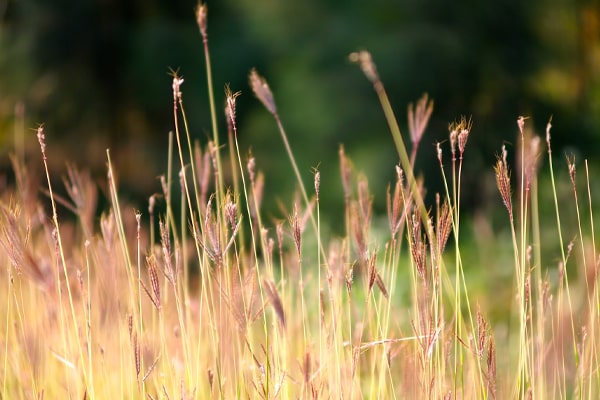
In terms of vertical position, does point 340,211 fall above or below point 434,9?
below

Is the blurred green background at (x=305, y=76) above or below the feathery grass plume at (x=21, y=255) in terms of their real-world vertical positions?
above

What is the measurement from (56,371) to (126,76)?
4133 mm

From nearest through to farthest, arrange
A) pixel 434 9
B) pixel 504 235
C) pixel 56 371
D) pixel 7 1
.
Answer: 1. pixel 56 371
2. pixel 504 235
3. pixel 434 9
4. pixel 7 1

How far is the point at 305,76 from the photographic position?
530cm

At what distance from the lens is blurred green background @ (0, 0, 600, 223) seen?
4926 millimetres

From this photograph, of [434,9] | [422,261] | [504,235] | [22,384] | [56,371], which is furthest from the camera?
[434,9]

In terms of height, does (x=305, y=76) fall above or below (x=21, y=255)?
above

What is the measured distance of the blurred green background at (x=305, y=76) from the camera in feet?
16.2

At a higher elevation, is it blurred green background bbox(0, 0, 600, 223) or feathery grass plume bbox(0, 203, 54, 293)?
blurred green background bbox(0, 0, 600, 223)

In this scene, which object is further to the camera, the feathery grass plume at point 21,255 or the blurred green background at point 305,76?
the blurred green background at point 305,76

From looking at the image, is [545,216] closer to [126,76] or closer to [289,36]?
[289,36]

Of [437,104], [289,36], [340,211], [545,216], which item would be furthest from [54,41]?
[545,216]

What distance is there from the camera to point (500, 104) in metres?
4.96

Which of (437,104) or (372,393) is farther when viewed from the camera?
(437,104)
